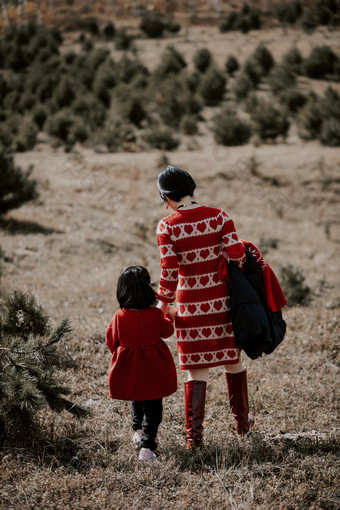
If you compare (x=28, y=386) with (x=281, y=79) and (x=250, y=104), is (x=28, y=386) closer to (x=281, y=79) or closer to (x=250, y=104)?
(x=250, y=104)

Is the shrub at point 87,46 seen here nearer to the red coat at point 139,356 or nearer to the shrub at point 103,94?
the shrub at point 103,94

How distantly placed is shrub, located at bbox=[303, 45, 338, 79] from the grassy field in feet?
48.3

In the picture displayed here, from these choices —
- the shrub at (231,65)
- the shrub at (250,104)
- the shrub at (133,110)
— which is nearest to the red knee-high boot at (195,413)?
the shrub at (133,110)

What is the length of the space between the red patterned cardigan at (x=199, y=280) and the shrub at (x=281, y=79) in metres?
21.6

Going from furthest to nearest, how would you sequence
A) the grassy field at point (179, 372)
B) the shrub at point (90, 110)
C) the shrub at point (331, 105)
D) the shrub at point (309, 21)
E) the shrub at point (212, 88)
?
the shrub at point (309, 21) → the shrub at point (212, 88) → the shrub at point (90, 110) → the shrub at point (331, 105) → the grassy field at point (179, 372)

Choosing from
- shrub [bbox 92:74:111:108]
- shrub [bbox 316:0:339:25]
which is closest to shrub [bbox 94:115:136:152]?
shrub [bbox 92:74:111:108]

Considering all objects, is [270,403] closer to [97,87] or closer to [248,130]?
[248,130]

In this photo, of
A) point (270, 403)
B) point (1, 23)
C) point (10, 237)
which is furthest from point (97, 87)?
point (1, 23)

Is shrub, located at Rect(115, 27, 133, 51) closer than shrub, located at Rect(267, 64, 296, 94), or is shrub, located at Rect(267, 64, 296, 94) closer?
shrub, located at Rect(267, 64, 296, 94)

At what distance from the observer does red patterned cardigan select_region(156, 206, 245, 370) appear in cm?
270

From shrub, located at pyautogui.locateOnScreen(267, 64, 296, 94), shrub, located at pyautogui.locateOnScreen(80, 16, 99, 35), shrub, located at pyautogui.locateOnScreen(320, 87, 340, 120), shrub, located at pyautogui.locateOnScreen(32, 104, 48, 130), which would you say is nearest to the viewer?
shrub, located at pyautogui.locateOnScreen(320, 87, 340, 120)

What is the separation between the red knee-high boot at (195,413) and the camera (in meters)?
2.82

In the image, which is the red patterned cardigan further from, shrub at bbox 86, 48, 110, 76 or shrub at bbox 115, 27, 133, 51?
shrub at bbox 115, 27, 133, 51

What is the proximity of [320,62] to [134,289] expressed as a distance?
26168 millimetres
